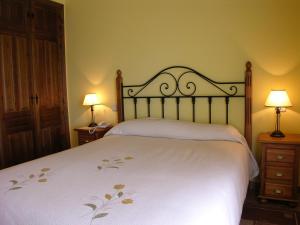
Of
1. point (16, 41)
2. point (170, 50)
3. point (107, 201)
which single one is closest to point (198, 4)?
point (170, 50)

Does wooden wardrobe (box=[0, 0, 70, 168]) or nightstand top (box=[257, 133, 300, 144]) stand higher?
wooden wardrobe (box=[0, 0, 70, 168])

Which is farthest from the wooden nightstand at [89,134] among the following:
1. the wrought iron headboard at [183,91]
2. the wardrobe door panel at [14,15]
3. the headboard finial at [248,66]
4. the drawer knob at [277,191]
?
the drawer knob at [277,191]

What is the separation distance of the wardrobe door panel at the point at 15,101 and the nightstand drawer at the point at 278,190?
2709mm

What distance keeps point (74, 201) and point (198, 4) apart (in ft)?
8.18

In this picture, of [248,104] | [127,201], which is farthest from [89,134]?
[127,201]

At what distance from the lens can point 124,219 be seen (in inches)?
50.1

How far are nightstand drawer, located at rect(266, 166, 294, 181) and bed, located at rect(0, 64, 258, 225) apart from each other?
0.17 m

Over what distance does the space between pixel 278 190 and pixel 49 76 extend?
2994 mm

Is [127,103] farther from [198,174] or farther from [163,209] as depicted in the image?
[163,209]

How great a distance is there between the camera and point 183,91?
3232 mm

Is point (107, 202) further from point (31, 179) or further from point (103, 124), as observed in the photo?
point (103, 124)

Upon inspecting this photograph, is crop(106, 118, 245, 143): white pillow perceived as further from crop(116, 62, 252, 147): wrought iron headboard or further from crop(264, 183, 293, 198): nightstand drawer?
crop(264, 183, 293, 198): nightstand drawer

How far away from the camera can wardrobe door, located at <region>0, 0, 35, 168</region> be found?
3088mm

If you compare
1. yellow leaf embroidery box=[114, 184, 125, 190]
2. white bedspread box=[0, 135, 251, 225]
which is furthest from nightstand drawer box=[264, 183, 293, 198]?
yellow leaf embroidery box=[114, 184, 125, 190]
